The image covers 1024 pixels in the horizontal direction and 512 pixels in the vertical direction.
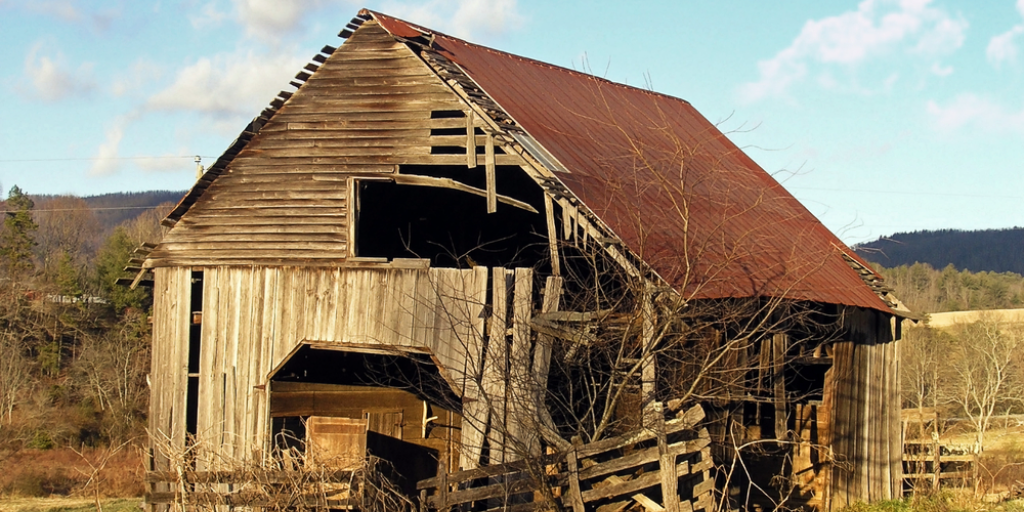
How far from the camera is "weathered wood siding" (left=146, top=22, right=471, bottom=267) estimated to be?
13875 millimetres

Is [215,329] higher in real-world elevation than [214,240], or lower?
lower

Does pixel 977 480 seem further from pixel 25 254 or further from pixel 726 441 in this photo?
pixel 25 254

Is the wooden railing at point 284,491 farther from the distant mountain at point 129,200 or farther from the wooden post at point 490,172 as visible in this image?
the distant mountain at point 129,200

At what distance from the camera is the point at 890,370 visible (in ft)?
56.6

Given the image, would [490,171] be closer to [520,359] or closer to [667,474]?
[520,359]

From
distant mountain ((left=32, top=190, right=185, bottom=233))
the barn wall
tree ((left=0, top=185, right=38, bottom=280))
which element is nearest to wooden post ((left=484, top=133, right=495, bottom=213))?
the barn wall

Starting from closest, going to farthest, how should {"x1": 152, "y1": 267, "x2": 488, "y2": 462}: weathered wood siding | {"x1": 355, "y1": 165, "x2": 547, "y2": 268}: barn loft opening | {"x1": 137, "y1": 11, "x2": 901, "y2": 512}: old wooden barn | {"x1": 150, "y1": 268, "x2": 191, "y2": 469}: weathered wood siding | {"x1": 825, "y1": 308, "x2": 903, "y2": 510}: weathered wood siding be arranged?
{"x1": 137, "y1": 11, "x2": 901, "y2": 512}: old wooden barn → {"x1": 152, "y1": 267, "x2": 488, "y2": 462}: weathered wood siding → {"x1": 150, "y1": 268, "x2": 191, "y2": 469}: weathered wood siding → {"x1": 825, "y1": 308, "x2": 903, "y2": 510}: weathered wood siding → {"x1": 355, "y1": 165, "x2": 547, "y2": 268}: barn loft opening

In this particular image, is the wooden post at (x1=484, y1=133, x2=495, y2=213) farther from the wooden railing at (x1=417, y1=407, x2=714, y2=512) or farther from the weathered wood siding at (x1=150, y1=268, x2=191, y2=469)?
the weathered wood siding at (x1=150, y1=268, x2=191, y2=469)

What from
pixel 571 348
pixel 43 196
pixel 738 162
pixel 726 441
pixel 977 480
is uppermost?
pixel 43 196

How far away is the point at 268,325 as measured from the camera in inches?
552

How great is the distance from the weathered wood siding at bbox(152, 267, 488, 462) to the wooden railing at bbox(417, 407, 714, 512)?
1573mm

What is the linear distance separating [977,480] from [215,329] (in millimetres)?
12763

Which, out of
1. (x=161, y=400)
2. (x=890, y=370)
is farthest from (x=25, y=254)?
(x=890, y=370)

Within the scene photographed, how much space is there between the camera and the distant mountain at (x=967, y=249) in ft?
471
